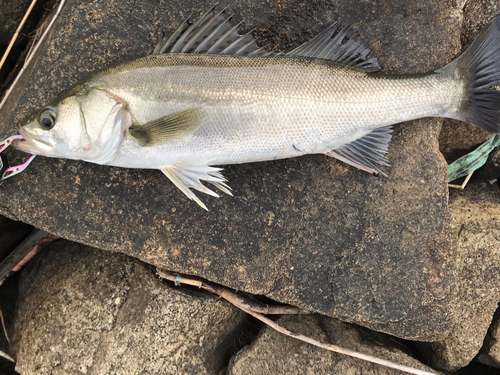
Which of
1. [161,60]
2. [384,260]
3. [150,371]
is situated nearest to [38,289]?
[150,371]

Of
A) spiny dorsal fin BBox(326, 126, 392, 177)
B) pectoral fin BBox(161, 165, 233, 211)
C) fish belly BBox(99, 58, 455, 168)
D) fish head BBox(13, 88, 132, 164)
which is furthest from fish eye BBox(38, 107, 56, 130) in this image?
spiny dorsal fin BBox(326, 126, 392, 177)

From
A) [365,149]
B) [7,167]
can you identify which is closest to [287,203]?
[365,149]

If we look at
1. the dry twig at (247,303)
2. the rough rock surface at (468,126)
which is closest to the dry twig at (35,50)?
the dry twig at (247,303)

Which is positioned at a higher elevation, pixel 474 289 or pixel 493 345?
pixel 474 289

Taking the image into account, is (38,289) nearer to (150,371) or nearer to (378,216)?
(150,371)

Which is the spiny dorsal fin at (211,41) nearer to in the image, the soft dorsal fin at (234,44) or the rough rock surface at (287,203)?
the soft dorsal fin at (234,44)

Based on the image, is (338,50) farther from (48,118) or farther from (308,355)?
(308,355)

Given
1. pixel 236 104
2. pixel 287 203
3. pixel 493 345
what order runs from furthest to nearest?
1. pixel 493 345
2. pixel 287 203
3. pixel 236 104
